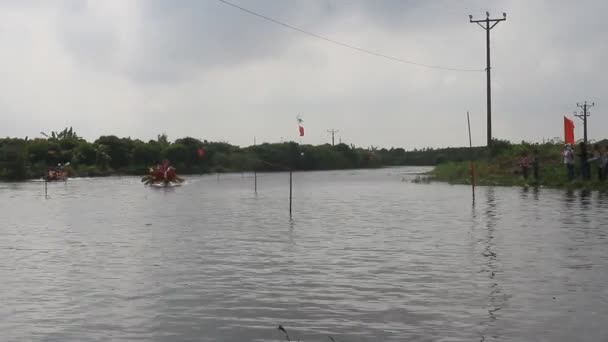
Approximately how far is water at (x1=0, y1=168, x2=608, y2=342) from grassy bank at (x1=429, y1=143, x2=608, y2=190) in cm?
1379

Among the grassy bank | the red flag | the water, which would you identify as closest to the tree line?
the grassy bank

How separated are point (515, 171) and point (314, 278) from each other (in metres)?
37.3

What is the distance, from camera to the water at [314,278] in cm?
996

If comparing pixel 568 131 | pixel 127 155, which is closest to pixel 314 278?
pixel 568 131

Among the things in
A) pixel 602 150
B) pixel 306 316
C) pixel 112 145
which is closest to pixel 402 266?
pixel 306 316

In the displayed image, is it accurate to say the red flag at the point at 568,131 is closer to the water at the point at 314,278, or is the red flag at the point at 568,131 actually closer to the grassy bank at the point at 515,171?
the grassy bank at the point at 515,171

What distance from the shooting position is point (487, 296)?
11.8m

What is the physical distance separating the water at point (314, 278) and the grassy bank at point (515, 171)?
13791 millimetres

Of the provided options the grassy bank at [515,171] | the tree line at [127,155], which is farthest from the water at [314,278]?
the tree line at [127,155]

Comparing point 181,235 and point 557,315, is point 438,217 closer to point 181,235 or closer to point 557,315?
point 181,235

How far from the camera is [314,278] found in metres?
13.9

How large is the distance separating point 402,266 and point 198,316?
5.63 metres

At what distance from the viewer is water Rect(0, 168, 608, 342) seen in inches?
392

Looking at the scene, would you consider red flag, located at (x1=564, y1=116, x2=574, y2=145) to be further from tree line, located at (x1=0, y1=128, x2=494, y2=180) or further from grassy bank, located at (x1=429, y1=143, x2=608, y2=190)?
tree line, located at (x1=0, y1=128, x2=494, y2=180)
